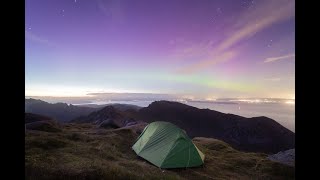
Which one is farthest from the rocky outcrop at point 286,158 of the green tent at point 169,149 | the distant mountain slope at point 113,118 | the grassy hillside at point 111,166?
the distant mountain slope at point 113,118

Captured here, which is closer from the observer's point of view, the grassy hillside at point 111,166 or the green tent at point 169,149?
the grassy hillside at point 111,166

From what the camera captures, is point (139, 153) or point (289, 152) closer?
point (139, 153)

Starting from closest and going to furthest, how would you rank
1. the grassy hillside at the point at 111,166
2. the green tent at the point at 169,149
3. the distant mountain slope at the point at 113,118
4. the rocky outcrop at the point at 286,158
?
the grassy hillside at the point at 111,166, the green tent at the point at 169,149, the rocky outcrop at the point at 286,158, the distant mountain slope at the point at 113,118

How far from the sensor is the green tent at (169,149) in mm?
19203

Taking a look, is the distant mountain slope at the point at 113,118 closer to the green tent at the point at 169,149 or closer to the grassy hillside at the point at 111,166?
the grassy hillside at the point at 111,166

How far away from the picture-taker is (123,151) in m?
24.3

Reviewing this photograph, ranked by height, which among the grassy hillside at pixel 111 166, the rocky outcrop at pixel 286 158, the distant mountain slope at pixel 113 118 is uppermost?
the grassy hillside at pixel 111 166

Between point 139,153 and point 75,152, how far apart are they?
16.8 feet

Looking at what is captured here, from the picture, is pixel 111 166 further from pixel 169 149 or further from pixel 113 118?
pixel 113 118

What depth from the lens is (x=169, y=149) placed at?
19.7 meters

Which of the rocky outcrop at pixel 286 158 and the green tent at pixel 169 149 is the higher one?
the green tent at pixel 169 149

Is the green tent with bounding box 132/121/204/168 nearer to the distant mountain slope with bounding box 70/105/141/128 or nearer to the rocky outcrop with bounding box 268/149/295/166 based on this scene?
the rocky outcrop with bounding box 268/149/295/166
